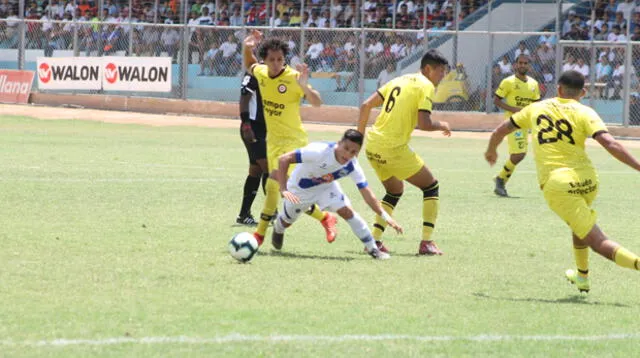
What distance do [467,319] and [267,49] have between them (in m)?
4.75

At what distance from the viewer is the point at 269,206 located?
1187 cm

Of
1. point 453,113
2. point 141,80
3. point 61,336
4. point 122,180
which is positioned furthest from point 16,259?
point 141,80

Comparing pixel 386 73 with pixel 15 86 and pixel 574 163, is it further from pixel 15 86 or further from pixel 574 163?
pixel 574 163

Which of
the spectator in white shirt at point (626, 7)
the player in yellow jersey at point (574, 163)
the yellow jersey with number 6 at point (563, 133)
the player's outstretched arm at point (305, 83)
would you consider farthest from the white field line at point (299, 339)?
the spectator in white shirt at point (626, 7)

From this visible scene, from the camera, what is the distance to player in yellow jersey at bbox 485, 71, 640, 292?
353 inches

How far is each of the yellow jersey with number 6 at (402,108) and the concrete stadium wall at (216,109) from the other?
69.7 feet

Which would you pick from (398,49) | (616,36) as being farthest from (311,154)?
(616,36)

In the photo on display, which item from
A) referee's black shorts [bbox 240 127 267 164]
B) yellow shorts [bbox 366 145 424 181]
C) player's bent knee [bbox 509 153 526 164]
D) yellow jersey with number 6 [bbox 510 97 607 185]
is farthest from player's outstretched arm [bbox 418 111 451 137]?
player's bent knee [bbox 509 153 526 164]

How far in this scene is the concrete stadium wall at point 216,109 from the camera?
109 ft

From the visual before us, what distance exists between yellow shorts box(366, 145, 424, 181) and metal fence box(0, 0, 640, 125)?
2106cm

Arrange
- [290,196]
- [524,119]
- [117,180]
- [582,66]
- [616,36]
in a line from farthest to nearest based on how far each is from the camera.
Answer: [616,36]
[582,66]
[117,180]
[290,196]
[524,119]

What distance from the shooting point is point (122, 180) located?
1791 cm

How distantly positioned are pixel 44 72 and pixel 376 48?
11069 millimetres

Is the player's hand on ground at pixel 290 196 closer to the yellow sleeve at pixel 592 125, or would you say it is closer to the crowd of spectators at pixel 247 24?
the yellow sleeve at pixel 592 125
